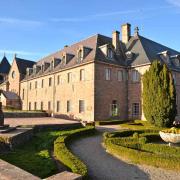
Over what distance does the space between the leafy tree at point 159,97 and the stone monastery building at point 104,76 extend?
6.61m

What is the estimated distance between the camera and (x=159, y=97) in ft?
71.9

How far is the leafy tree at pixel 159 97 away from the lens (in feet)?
70.9

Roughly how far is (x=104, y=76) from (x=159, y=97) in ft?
30.6

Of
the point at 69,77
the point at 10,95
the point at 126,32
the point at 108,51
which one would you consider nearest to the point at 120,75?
the point at 108,51

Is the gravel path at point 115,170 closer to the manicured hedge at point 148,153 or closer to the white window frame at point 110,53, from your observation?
the manicured hedge at point 148,153

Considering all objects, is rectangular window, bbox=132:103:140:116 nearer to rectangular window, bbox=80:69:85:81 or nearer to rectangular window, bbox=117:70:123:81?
rectangular window, bbox=117:70:123:81

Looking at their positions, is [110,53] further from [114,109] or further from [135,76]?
[114,109]

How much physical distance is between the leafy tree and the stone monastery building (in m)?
6.61

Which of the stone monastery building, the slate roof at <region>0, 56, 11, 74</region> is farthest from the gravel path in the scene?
the slate roof at <region>0, 56, 11, 74</region>

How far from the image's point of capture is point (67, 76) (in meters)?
33.6

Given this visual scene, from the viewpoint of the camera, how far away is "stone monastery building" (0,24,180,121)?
29.1m

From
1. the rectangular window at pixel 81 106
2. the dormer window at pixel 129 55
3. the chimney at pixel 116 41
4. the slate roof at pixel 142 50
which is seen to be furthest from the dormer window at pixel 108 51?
the rectangular window at pixel 81 106

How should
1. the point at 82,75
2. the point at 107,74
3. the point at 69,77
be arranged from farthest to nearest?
the point at 69,77, the point at 82,75, the point at 107,74

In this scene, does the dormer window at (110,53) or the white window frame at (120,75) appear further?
the white window frame at (120,75)
